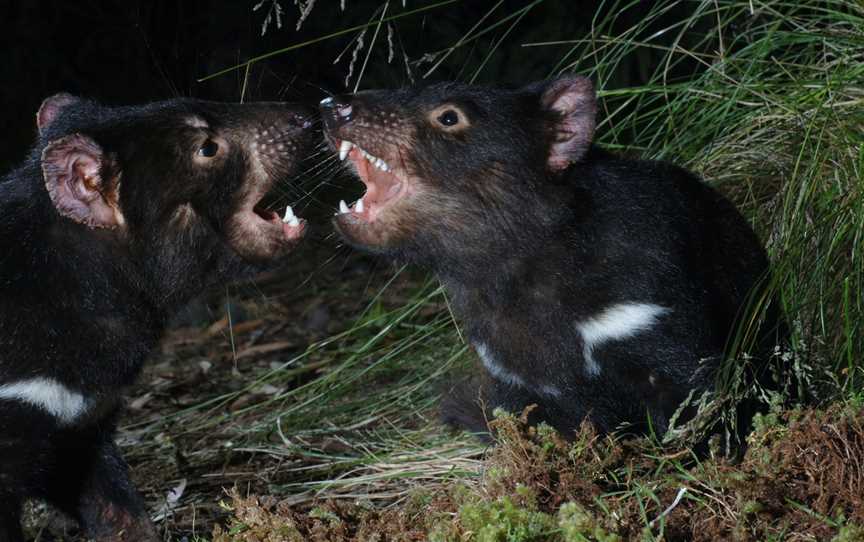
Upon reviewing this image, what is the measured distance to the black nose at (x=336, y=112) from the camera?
10.8 ft

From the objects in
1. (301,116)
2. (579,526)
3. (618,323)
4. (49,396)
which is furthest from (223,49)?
(579,526)

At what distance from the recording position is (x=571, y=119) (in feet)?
10.8

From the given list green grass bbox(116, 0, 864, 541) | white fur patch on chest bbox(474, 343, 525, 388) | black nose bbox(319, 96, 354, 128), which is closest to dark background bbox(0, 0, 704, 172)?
green grass bbox(116, 0, 864, 541)

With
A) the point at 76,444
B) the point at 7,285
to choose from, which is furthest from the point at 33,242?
the point at 76,444

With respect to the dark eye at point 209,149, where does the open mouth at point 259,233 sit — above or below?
below

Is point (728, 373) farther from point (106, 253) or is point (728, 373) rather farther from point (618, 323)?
point (106, 253)

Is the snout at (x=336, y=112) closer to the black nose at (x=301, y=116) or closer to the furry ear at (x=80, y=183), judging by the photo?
the black nose at (x=301, y=116)

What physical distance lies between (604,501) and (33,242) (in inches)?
57.8

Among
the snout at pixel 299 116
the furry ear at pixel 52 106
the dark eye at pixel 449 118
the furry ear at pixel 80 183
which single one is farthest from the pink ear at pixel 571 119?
the furry ear at pixel 52 106

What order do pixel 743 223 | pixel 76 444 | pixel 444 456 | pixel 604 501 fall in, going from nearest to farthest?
pixel 604 501 → pixel 76 444 → pixel 743 223 → pixel 444 456

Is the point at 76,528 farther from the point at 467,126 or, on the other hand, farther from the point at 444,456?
the point at 467,126

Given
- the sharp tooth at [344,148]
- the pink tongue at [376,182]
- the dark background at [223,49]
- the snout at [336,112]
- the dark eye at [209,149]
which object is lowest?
the dark background at [223,49]

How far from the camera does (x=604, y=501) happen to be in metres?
2.78

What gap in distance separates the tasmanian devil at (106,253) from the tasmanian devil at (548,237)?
26 cm
